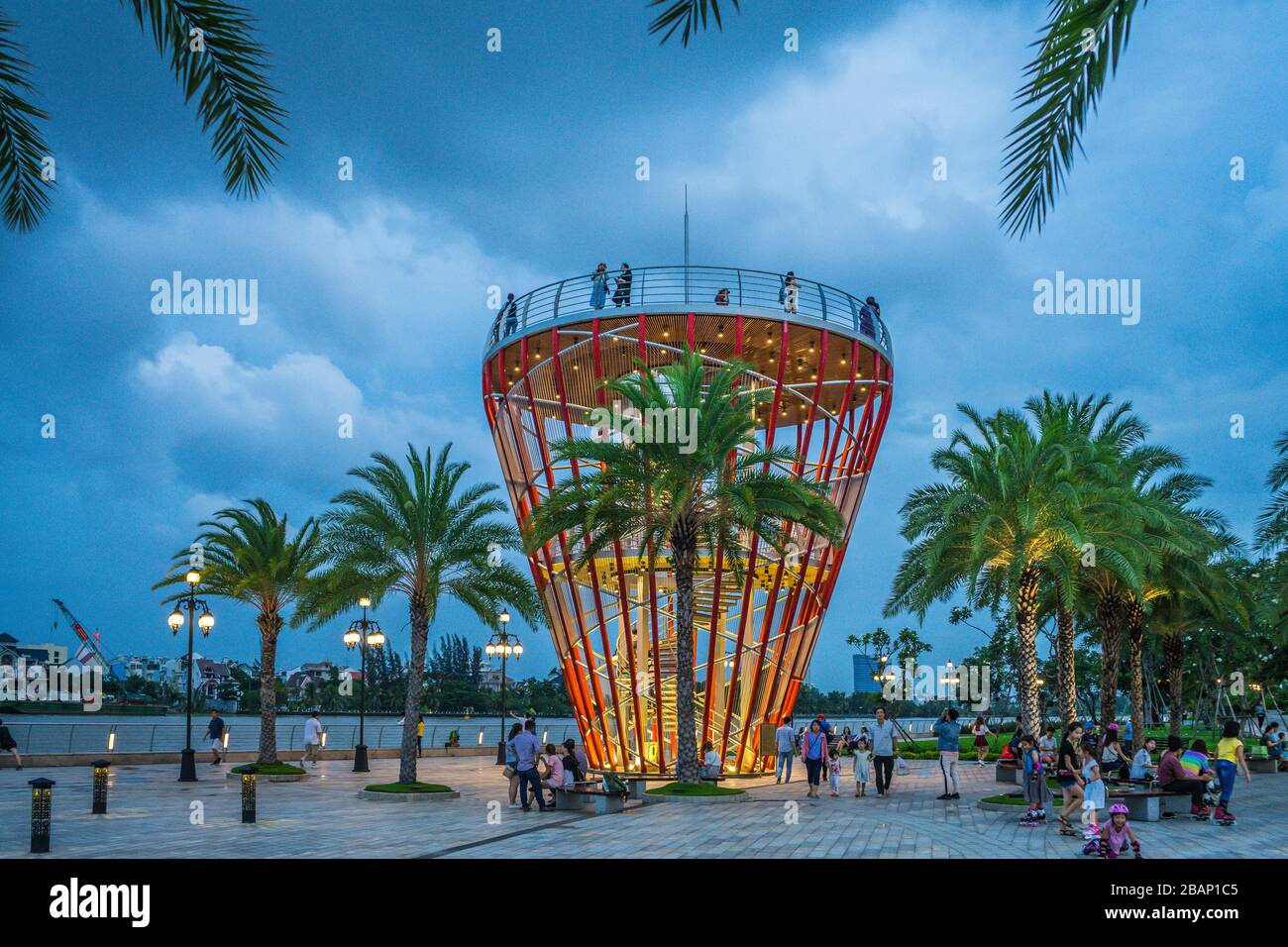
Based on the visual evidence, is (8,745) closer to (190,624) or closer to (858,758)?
(190,624)

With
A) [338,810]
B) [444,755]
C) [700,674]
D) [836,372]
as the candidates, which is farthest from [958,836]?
[444,755]

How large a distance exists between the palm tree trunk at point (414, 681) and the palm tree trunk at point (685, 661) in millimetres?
5356

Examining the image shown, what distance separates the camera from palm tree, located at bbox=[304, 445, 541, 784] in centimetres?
2361

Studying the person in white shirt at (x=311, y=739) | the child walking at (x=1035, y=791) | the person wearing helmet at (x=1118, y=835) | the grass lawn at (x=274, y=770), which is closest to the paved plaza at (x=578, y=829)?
the child walking at (x=1035, y=791)

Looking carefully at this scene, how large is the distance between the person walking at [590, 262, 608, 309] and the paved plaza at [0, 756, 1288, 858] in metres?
11.6

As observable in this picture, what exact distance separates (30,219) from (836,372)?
2503 cm

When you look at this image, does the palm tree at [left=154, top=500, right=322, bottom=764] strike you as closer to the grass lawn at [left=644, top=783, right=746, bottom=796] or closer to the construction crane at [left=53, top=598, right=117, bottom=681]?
the grass lawn at [left=644, top=783, right=746, bottom=796]

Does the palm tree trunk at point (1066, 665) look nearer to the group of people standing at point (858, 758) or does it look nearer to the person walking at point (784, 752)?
the group of people standing at point (858, 758)

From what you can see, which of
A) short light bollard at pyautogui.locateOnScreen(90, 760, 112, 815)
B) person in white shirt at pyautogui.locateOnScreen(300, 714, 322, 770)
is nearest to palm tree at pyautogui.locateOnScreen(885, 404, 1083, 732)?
short light bollard at pyautogui.locateOnScreen(90, 760, 112, 815)

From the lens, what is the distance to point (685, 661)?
21.4 m

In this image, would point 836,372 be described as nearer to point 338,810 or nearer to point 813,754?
point 813,754

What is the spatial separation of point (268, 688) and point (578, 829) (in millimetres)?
16623

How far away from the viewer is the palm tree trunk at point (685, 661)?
68.1 feet
